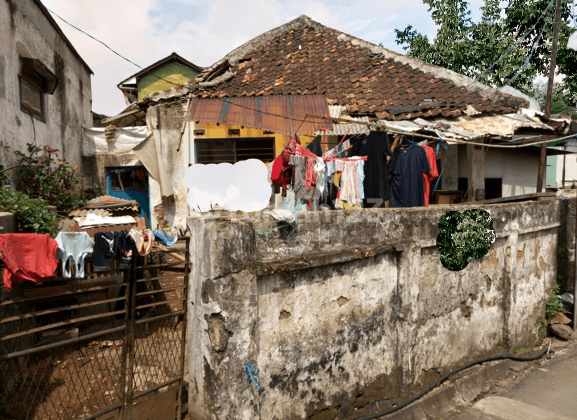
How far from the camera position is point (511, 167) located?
1243cm

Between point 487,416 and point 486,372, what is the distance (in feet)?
3.63

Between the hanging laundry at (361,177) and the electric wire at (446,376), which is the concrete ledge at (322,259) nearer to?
the hanging laundry at (361,177)

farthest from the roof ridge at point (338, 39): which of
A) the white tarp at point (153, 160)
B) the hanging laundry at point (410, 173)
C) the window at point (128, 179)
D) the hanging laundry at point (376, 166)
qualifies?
the hanging laundry at point (376, 166)

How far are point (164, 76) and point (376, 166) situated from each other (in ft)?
48.3

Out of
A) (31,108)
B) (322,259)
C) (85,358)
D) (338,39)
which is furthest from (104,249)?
(338,39)

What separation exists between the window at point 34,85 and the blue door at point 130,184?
3291 millimetres

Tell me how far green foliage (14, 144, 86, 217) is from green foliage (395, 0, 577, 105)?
15090 millimetres

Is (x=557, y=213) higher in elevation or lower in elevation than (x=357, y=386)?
higher

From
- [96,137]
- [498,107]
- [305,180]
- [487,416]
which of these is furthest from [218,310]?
[96,137]

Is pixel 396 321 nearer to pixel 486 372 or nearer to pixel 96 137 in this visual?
pixel 486 372

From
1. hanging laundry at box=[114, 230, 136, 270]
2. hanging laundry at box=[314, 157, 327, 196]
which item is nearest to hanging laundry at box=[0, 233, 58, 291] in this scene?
hanging laundry at box=[114, 230, 136, 270]

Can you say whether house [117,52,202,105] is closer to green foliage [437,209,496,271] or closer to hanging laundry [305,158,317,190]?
hanging laundry [305,158,317,190]

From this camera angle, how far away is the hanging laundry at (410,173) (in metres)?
6.74

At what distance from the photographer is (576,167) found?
1003 inches
